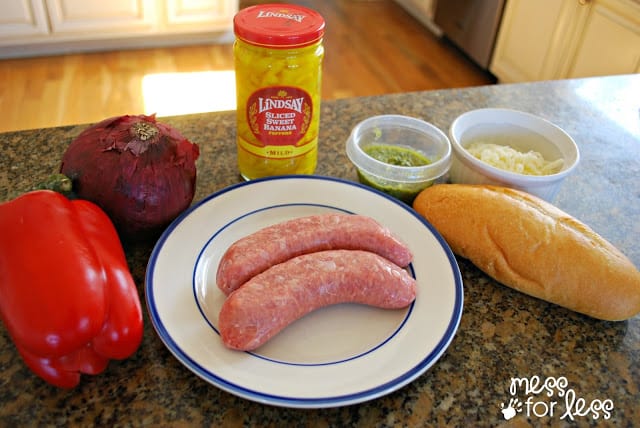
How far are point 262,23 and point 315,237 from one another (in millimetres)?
372

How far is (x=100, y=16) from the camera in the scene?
306 centimetres

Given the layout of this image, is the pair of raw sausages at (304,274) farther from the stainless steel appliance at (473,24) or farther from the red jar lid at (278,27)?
the stainless steel appliance at (473,24)

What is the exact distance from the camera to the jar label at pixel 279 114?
3.05 feet

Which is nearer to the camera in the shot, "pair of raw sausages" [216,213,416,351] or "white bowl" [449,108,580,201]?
"pair of raw sausages" [216,213,416,351]

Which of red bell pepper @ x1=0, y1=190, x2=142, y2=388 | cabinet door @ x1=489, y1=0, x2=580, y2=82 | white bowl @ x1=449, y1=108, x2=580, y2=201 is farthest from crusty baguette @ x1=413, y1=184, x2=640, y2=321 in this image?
cabinet door @ x1=489, y1=0, x2=580, y2=82

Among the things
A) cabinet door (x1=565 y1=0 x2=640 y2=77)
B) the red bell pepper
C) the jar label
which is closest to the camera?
the red bell pepper

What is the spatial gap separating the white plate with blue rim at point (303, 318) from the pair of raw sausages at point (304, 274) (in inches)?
1.2

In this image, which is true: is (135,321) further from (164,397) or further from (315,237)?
(315,237)

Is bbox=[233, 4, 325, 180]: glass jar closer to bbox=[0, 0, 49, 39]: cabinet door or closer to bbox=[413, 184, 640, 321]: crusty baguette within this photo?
bbox=[413, 184, 640, 321]: crusty baguette

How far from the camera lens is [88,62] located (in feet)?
10.5

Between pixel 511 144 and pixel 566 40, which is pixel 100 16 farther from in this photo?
pixel 511 144

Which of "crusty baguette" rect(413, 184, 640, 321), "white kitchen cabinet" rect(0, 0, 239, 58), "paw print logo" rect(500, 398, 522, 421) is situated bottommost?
"white kitchen cabinet" rect(0, 0, 239, 58)

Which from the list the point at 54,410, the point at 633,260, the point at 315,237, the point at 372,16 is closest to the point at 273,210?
the point at 315,237

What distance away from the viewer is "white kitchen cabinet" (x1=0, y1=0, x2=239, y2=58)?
293 cm
